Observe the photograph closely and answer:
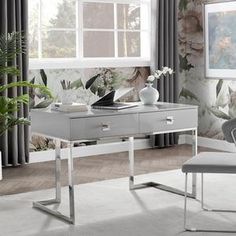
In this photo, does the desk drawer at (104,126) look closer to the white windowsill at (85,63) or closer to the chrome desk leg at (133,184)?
the chrome desk leg at (133,184)

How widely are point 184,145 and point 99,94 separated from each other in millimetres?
1394

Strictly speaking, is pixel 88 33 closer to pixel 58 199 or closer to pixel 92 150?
pixel 92 150

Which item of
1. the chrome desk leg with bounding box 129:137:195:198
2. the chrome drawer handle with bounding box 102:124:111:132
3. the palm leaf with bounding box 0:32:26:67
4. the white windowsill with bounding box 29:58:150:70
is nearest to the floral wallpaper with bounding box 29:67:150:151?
the white windowsill with bounding box 29:58:150:70

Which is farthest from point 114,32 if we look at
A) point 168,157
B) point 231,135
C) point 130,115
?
point 231,135

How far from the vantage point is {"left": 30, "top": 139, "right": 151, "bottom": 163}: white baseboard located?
641cm

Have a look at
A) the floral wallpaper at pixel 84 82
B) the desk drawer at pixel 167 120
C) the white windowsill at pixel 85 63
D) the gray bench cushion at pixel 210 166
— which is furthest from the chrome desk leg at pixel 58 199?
the white windowsill at pixel 85 63

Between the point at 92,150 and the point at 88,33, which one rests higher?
the point at 88,33

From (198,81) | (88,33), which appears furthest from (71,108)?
(198,81)

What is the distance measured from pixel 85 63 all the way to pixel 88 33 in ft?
1.28

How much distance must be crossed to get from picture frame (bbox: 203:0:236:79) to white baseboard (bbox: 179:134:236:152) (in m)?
0.81

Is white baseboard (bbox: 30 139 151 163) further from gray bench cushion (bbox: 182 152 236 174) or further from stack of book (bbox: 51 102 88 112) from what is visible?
gray bench cushion (bbox: 182 152 236 174)

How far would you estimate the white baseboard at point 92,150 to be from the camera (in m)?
6.41

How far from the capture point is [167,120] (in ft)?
14.8

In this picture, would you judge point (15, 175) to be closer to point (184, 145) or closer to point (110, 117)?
point (110, 117)
